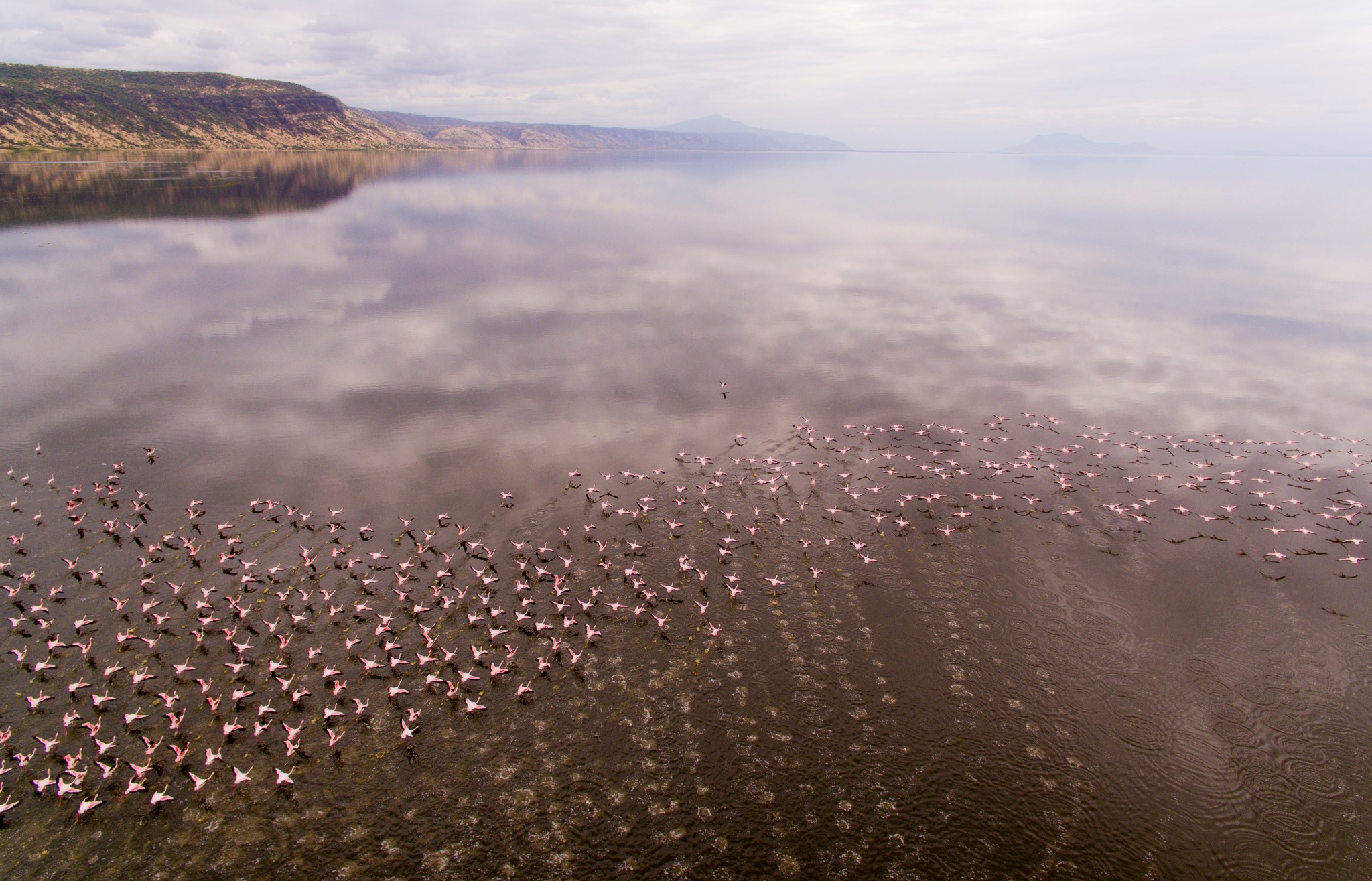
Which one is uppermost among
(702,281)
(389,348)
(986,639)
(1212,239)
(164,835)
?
(1212,239)

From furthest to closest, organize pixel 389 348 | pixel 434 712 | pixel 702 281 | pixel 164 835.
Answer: pixel 702 281
pixel 389 348
pixel 434 712
pixel 164 835

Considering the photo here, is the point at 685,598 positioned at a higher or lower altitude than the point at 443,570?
lower

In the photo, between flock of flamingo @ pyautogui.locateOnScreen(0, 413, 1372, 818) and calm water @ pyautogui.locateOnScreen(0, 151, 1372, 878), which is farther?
flock of flamingo @ pyautogui.locateOnScreen(0, 413, 1372, 818)

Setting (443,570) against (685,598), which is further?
(443,570)

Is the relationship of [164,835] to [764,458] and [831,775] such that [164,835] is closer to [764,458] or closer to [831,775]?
[831,775]

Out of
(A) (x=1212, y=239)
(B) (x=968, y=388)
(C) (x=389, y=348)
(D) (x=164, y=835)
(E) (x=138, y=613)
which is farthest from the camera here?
(A) (x=1212, y=239)

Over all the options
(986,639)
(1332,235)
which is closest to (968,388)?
(986,639)

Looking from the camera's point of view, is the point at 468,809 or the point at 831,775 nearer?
the point at 468,809

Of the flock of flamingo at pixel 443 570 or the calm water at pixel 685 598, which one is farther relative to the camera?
the flock of flamingo at pixel 443 570
